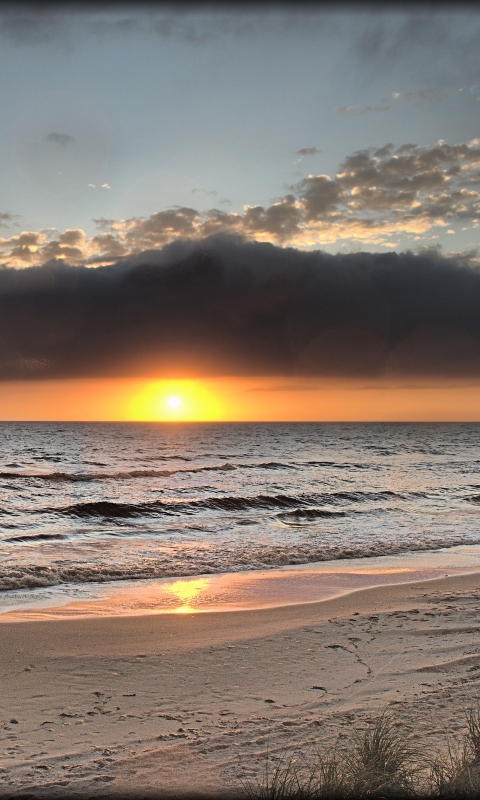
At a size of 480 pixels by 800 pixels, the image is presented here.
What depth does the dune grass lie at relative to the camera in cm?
337

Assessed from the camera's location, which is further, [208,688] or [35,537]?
[35,537]

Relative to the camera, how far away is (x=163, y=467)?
46.0 metres

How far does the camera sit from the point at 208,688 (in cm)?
571

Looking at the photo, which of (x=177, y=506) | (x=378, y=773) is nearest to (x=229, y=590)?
(x=378, y=773)

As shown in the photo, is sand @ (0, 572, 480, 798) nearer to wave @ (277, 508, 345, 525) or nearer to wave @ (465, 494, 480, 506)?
wave @ (277, 508, 345, 525)

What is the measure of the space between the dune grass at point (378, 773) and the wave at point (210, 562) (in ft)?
27.1

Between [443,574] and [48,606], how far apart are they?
24.9 ft

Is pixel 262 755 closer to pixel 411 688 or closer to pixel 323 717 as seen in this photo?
pixel 323 717

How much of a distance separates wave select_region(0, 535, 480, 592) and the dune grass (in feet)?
27.1

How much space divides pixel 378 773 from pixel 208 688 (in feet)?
8.27

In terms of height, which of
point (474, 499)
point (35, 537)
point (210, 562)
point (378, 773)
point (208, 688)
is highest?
point (378, 773)

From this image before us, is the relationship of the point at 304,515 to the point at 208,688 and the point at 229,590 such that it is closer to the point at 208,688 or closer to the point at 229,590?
the point at 229,590

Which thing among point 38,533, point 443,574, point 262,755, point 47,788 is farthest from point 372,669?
point 38,533

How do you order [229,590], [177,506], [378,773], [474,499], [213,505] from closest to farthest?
[378,773] → [229,590] → [177,506] → [213,505] → [474,499]
